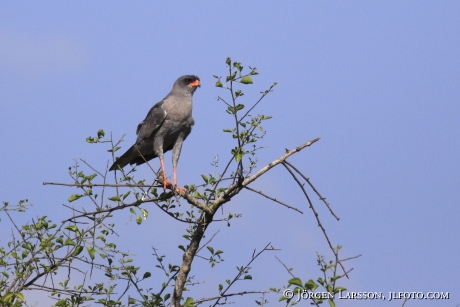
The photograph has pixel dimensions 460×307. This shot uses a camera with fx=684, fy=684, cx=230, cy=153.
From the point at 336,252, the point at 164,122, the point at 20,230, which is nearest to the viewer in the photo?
the point at 336,252

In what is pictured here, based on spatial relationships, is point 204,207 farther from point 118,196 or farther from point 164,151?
point 164,151

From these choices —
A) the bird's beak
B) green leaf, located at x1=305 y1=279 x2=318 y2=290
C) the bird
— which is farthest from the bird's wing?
green leaf, located at x1=305 y1=279 x2=318 y2=290

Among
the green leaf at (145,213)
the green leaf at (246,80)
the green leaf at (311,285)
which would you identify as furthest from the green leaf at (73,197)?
the green leaf at (311,285)

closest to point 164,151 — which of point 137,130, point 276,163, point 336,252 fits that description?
point 137,130

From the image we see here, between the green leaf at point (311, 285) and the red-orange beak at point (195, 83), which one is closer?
the green leaf at point (311, 285)

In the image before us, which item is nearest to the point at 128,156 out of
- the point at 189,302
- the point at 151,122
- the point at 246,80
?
the point at 151,122

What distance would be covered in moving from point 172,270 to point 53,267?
3.87ft

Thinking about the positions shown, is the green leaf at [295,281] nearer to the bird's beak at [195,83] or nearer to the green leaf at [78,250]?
the green leaf at [78,250]

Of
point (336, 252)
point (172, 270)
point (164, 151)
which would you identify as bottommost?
point (336, 252)

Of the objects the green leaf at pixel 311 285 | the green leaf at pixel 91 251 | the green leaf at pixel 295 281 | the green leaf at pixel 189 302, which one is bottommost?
the green leaf at pixel 295 281

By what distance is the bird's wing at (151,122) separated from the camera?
9.20 metres

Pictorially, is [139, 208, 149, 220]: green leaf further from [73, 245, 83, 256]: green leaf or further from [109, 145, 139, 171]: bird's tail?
[109, 145, 139, 171]: bird's tail

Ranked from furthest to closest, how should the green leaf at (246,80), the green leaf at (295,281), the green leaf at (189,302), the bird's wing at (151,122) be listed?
the bird's wing at (151,122)
the green leaf at (189,302)
the green leaf at (246,80)
the green leaf at (295,281)

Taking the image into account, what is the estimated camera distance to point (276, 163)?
20.0 ft
